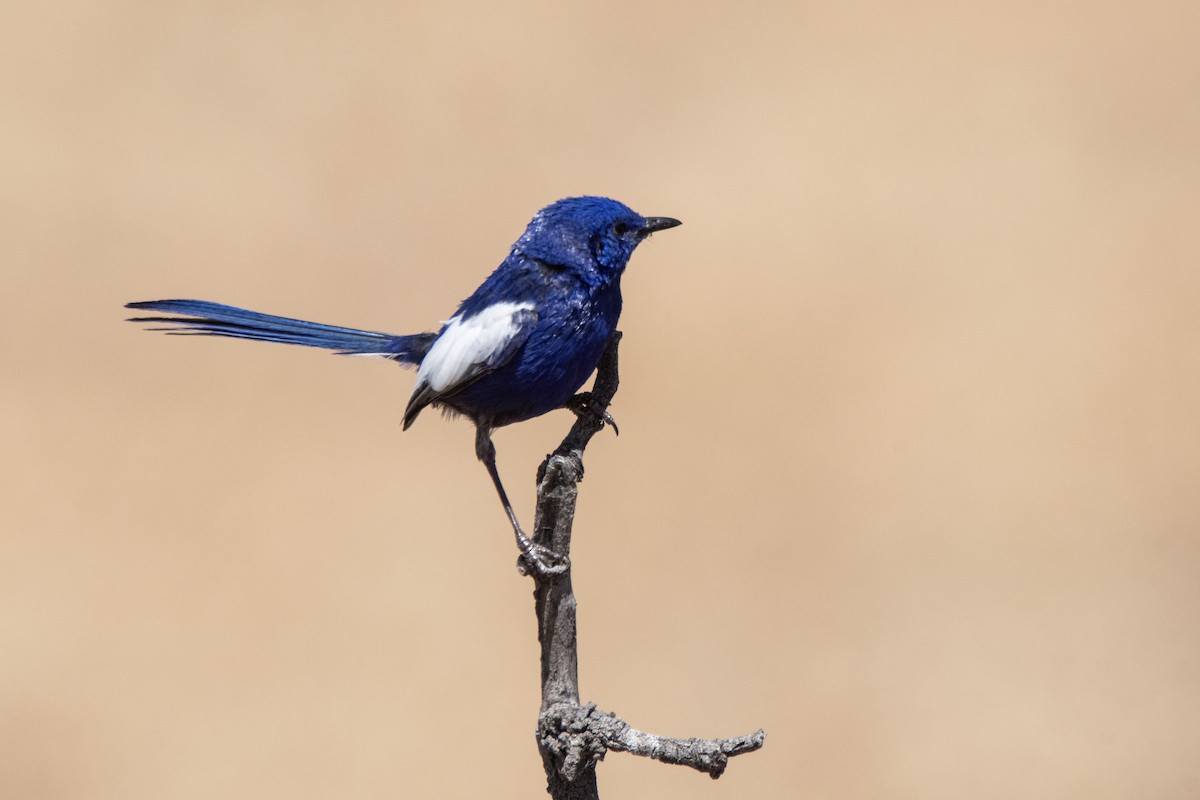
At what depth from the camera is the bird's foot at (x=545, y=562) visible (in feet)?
11.5

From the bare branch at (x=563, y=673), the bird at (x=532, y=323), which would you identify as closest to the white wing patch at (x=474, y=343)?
the bird at (x=532, y=323)

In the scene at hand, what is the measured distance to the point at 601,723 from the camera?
11.0 ft

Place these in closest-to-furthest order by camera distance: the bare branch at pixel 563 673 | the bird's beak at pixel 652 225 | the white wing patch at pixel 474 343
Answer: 1. the bare branch at pixel 563 673
2. the white wing patch at pixel 474 343
3. the bird's beak at pixel 652 225

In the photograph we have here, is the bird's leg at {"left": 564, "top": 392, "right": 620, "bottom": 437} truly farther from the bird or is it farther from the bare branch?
the bare branch

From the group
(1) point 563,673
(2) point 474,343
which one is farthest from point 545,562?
(2) point 474,343

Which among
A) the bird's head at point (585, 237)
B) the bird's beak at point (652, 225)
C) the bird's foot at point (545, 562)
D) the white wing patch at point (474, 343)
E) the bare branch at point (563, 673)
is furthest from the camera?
the bird's beak at point (652, 225)

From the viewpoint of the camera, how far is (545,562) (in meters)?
3.52

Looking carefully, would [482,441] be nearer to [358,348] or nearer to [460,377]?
[460,377]

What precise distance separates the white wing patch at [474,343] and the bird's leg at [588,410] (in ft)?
1.17

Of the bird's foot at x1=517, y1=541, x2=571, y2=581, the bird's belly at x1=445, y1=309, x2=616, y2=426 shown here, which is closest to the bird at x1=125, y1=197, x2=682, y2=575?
the bird's belly at x1=445, y1=309, x2=616, y2=426

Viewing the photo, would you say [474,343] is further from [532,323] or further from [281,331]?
[281,331]

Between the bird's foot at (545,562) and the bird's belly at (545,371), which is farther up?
the bird's belly at (545,371)

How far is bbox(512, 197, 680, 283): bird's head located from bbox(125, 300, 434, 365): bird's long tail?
2.32ft

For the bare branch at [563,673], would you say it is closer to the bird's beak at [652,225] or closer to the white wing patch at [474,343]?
the white wing patch at [474,343]
